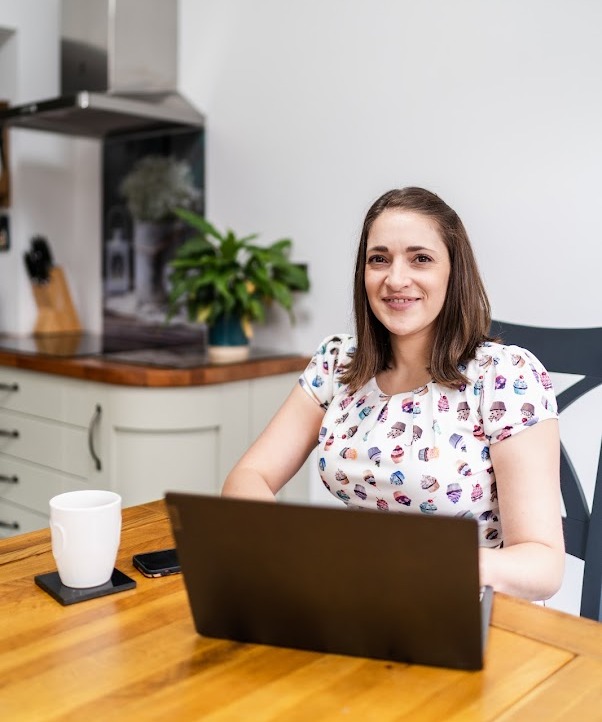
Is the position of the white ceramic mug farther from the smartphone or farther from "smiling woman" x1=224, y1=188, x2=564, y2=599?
"smiling woman" x1=224, y1=188, x2=564, y2=599

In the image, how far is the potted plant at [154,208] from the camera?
3229 mm

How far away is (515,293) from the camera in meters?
2.31

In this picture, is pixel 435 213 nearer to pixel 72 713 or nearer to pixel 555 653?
pixel 555 653

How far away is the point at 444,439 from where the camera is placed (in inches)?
53.8

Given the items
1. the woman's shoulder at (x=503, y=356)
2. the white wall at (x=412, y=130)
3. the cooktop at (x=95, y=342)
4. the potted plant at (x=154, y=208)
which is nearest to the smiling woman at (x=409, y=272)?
the woman's shoulder at (x=503, y=356)

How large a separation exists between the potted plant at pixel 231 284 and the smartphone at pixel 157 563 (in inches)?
65.1

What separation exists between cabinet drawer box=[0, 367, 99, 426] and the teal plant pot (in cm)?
43

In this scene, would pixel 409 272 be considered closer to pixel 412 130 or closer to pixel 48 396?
pixel 412 130

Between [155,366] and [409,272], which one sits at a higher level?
[409,272]

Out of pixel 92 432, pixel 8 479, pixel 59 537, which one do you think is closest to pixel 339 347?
pixel 59 537

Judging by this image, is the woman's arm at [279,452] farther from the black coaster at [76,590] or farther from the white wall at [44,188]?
the white wall at [44,188]

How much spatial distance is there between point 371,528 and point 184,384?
72.7 inches

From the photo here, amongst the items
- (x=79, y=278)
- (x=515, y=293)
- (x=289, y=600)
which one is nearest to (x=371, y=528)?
(x=289, y=600)

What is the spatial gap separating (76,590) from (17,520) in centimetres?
214
